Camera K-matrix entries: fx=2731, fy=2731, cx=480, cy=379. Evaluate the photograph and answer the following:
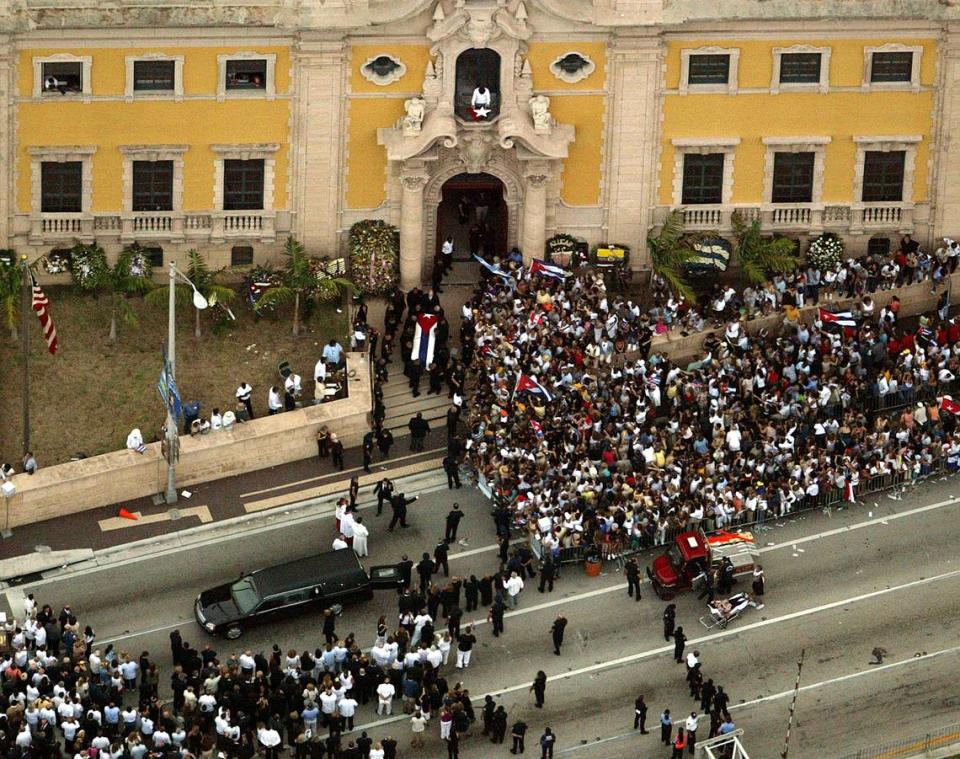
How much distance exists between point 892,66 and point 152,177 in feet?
83.9

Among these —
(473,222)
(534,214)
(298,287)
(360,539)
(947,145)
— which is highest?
(947,145)

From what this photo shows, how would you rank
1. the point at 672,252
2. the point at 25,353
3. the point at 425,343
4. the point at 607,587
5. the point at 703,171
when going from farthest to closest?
1. the point at 703,171
2. the point at 672,252
3. the point at 425,343
4. the point at 25,353
5. the point at 607,587

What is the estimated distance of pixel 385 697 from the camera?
76.1 m

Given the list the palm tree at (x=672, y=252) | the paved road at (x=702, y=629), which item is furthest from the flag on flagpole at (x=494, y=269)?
the paved road at (x=702, y=629)

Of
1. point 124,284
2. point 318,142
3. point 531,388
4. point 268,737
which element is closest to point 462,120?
point 318,142

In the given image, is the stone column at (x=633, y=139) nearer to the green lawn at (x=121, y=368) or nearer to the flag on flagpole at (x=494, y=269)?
the flag on flagpole at (x=494, y=269)

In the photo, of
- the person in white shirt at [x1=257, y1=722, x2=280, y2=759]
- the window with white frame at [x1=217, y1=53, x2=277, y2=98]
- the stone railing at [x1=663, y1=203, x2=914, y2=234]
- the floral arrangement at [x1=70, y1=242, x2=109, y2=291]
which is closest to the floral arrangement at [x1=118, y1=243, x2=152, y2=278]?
the floral arrangement at [x1=70, y1=242, x2=109, y2=291]

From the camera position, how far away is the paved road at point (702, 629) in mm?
77188

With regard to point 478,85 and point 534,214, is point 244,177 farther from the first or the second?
point 534,214

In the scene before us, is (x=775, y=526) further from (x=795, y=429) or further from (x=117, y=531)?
(x=117, y=531)

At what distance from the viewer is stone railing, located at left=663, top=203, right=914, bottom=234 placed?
95.1 metres

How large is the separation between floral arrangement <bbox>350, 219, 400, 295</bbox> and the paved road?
10767 millimetres

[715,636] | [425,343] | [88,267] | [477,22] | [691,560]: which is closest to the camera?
[715,636]

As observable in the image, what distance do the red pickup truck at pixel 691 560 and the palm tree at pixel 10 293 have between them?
23281 mm
